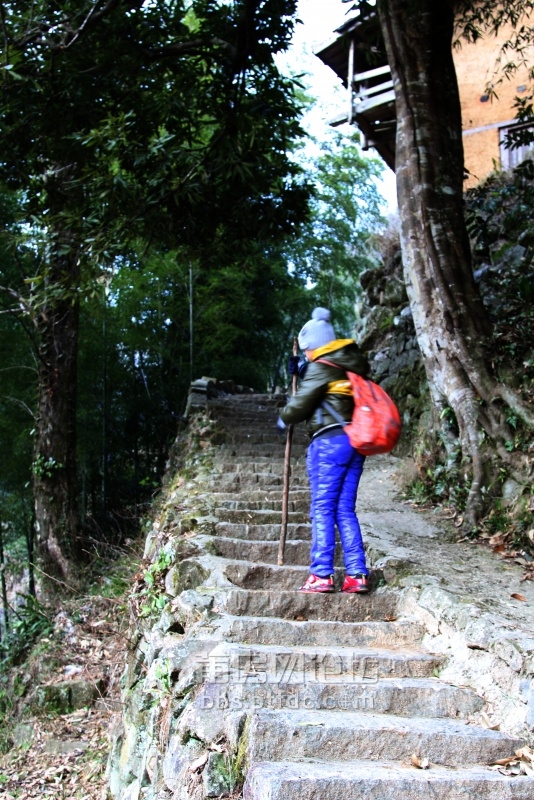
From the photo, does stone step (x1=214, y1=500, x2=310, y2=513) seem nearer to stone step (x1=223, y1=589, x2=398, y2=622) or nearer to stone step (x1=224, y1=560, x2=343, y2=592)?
stone step (x1=224, y1=560, x2=343, y2=592)

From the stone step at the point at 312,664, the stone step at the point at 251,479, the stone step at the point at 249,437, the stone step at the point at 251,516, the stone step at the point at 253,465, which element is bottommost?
the stone step at the point at 312,664

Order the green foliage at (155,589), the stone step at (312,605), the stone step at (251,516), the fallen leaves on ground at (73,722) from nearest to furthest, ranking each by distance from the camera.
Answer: the stone step at (312,605) < the green foliage at (155,589) < the fallen leaves on ground at (73,722) < the stone step at (251,516)

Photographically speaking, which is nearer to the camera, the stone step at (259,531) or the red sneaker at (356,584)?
the red sneaker at (356,584)

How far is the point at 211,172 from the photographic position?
8.18 meters

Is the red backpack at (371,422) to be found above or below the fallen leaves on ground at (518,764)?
above

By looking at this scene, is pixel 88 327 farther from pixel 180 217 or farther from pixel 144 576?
pixel 144 576

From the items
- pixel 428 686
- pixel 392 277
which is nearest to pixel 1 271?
pixel 392 277

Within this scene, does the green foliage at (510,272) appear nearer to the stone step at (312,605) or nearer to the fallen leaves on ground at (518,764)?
the stone step at (312,605)

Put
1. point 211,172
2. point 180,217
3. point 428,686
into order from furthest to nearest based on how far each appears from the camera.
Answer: point 180,217, point 211,172, point 428,686

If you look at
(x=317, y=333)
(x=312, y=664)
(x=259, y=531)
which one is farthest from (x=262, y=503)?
(x=312, y=664)

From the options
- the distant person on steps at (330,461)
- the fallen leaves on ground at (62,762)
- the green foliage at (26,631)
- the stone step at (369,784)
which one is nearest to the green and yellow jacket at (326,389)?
the distant person on steps at (330,461)

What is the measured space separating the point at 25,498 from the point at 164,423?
294cm

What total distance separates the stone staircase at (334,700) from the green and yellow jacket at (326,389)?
1.00 meters

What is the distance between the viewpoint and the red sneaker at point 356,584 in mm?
4117
